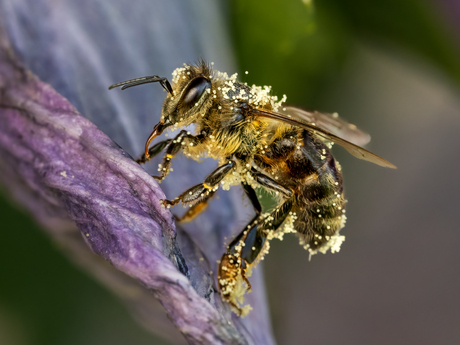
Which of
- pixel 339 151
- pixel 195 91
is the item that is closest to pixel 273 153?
pixel 195 91

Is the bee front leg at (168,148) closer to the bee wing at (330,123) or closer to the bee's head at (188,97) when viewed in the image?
the bee's head at (188,97)

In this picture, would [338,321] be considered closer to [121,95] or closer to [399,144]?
[399,144]

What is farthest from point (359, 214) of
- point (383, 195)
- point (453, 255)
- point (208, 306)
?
point (208, 306)

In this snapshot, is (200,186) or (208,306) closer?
(208,306)

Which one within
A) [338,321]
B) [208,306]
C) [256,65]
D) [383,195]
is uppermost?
[256,65]

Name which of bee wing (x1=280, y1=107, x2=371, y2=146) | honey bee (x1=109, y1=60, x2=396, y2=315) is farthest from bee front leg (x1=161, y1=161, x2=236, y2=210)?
bee wing (x1=280, y1=107, x2=371, y2=146)

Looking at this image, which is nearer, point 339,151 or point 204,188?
point 204,188

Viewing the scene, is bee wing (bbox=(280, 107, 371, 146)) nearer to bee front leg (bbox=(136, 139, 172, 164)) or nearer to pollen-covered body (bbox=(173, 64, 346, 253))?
pollen-covered body (bbox=(173, 64, 346, 253))

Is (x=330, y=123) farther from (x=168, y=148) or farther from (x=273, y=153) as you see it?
(x=168, y=148)
